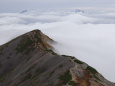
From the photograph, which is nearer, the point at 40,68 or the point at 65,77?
the point at 65,77

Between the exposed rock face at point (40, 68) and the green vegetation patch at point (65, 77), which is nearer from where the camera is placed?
the green vegetation patch at point (65, 77)

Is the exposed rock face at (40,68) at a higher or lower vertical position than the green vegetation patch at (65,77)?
lower

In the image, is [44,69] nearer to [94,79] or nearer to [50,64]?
[50,64]

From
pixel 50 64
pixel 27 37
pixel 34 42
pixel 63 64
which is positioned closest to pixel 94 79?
pixel 63 64

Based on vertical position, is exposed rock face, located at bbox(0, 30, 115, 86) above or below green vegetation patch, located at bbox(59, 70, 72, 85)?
below

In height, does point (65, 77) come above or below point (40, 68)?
above

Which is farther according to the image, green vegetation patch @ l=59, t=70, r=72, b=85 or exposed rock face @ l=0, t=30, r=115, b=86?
exposed rock face @ l=0, t=30, r=115, b=86
